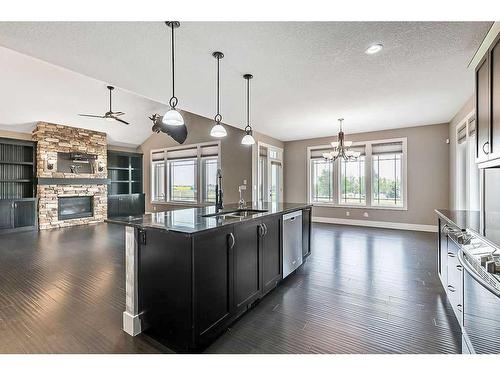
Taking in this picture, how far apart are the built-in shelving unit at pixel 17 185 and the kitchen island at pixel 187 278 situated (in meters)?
6.40

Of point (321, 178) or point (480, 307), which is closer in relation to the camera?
point (480, 307)

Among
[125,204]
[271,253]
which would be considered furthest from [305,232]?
[125,204]

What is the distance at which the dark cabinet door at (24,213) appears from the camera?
6.34 metres

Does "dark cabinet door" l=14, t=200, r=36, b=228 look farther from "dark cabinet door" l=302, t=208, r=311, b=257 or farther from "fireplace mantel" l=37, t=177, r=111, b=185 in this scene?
"dark cabinet door" l=302, t=208, r=311, b=257

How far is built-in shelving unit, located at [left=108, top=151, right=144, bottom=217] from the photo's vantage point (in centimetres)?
895

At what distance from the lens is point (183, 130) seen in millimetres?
4098

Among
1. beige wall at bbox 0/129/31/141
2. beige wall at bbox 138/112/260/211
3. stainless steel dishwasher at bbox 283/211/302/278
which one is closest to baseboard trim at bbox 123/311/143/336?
stainless steel dishwasher at bbox 283/211/302/278

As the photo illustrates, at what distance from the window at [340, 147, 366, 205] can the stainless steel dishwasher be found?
4.41m

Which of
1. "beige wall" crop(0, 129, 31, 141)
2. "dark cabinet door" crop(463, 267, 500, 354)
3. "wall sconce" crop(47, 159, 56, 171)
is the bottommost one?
"dark cabinet door" crop(463, 267, 500, 354)

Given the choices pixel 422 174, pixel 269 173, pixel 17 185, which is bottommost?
pixel 17 185

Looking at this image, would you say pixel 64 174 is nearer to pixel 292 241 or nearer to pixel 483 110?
pixel 292 241

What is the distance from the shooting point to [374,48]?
2625 mm

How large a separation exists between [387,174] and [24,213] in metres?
9.77
